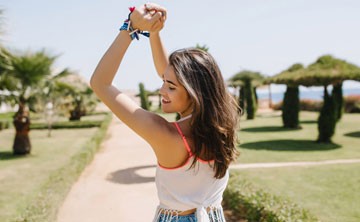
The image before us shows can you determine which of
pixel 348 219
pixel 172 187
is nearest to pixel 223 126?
pixel 172 187

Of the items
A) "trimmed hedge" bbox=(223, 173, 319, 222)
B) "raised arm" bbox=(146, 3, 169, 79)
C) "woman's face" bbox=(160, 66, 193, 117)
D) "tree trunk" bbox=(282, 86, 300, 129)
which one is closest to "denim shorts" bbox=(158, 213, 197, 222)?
"woman's face" bbox=(160, 66, 193, 117)

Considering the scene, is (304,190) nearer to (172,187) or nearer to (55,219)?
(55,219)

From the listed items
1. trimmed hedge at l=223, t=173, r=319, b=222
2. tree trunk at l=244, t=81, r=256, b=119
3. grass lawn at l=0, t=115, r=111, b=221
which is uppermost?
trimmed hedge at l=223, t=173, r=319, b=222

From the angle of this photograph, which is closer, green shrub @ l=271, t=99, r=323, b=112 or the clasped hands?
the clasped hands

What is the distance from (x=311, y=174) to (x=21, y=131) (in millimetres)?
9421

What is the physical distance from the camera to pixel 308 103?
3391cm

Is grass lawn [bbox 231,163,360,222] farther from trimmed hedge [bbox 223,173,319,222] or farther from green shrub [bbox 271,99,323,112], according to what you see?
green shrub [bbox 271,99,323,112]

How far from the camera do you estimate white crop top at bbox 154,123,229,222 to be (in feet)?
5.76

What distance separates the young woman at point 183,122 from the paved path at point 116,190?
4245 mm

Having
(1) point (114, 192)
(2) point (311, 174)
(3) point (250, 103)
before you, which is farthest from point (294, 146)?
A: (3) point (250, 103)

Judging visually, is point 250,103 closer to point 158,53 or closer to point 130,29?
point 158,53

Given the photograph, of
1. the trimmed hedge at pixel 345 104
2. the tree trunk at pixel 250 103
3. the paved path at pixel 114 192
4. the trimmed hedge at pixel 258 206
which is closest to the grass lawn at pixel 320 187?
the trimmed hedge at pixel 258 206

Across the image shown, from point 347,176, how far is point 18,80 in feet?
33.4

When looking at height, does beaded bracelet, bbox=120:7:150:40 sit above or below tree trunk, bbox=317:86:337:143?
above
